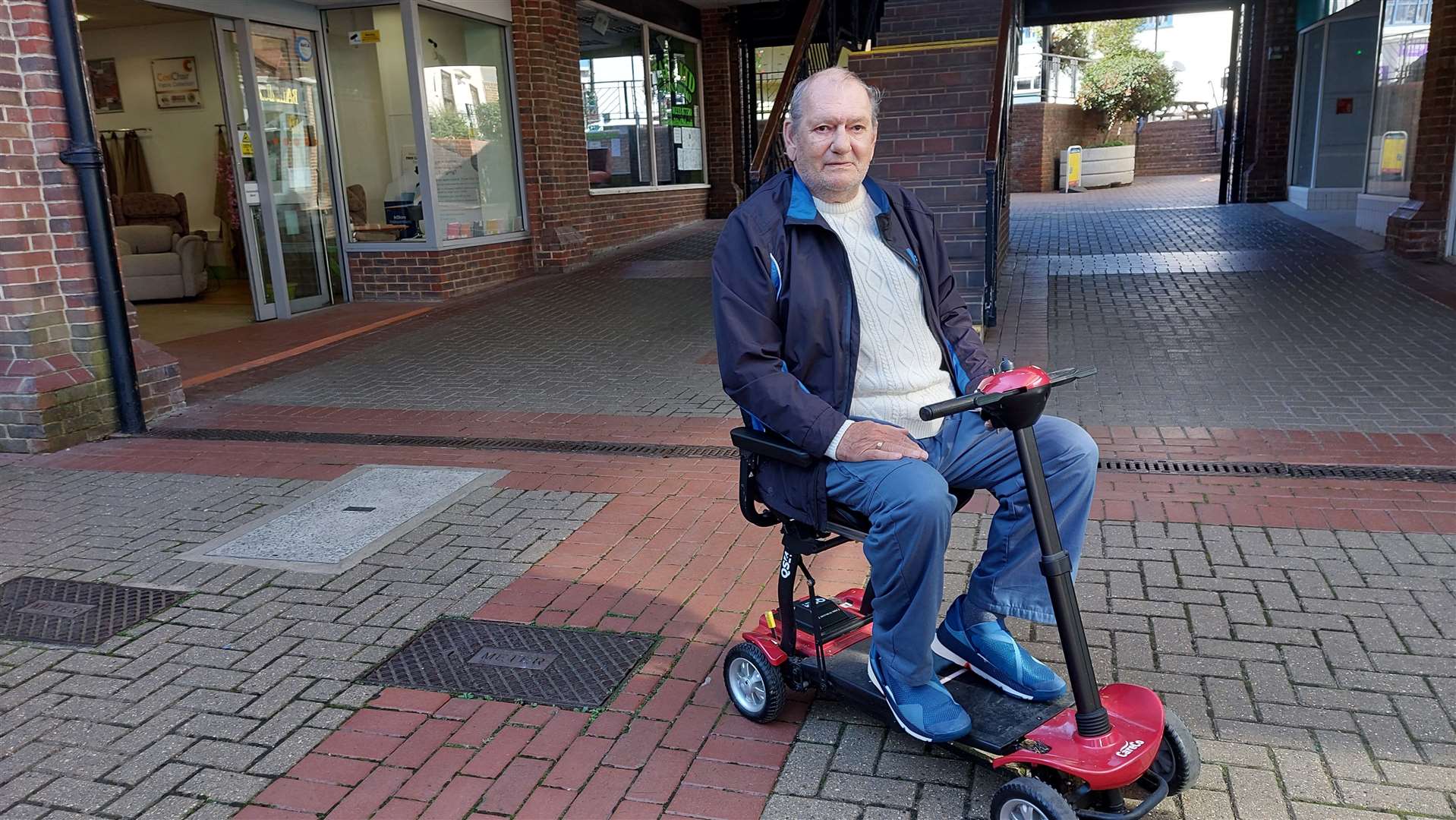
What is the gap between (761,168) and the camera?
7801 mm

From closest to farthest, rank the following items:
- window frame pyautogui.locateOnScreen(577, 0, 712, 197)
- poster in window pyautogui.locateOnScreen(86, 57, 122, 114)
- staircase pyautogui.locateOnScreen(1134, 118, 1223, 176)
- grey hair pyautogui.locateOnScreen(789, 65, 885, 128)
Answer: grey hair pyautogui.locateOnScreen(789, 65, 885, 128), poster in window pyautogui.locateOnScreen(86, 57, 122, 114), window frame pyautogui.locateOnScreen(577, 0, 712, 197), staircase pyautogui.locateOnScreen(1134, 118, 1223, 176)

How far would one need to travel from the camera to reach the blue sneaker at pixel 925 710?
2326 millimetres

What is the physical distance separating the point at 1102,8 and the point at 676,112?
6.77 m

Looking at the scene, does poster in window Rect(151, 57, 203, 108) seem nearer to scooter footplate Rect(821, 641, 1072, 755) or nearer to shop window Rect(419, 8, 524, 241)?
shop window Rect(419, 8, 524, 241)

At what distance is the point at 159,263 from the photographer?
11.1m

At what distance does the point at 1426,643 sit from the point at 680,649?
2.13 meters

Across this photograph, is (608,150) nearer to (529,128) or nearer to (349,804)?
(529,128)

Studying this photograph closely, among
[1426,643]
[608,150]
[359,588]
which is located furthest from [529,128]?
[1426,643]

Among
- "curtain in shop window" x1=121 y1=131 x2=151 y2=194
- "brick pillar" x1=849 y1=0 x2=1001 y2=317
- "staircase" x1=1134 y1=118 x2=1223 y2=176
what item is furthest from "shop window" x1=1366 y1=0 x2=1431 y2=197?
"staircase" x1=1134 y1=118 x2=1223 y2=176

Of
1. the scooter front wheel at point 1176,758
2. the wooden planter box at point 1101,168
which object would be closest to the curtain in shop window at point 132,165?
the scooter front wheel at point 1176,758

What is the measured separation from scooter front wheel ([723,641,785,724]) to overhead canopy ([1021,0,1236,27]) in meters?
15.4

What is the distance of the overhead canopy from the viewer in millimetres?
16156

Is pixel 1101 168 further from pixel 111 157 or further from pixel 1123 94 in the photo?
pixel 111 157

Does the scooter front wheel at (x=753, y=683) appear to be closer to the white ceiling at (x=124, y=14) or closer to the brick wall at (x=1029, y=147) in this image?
the white ceiling at (x=124, y=14)
